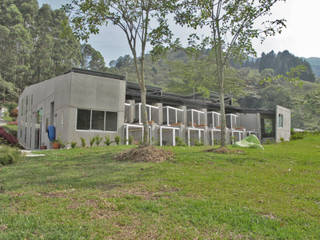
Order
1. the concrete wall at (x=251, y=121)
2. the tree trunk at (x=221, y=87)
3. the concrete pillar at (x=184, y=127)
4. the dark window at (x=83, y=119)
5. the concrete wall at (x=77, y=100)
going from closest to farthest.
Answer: the tree trunk at (x=221, y=87) < the concrete wall at (x=77, y=100) < the dark window at (x=83, y=119) < the concrete pillar at (x=184, y=127) < the concrete wall at (x=251, y=121)

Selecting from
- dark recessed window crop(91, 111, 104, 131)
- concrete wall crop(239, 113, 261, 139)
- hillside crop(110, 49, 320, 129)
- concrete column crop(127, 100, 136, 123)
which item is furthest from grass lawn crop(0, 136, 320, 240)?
hillside crop(110, 49, 320, 129)

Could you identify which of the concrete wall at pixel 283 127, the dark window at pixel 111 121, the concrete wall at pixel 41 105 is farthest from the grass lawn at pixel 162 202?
the concrete wall at pixel 283 127

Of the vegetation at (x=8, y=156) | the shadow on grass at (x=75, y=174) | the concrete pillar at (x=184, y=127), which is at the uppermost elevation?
the concrete pillar at (x=184, y=127)

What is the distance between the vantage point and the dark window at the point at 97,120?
50.2 feet

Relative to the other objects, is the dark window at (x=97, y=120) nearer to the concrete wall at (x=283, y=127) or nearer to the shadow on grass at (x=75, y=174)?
the shadow on grass at (x=75, y=174)

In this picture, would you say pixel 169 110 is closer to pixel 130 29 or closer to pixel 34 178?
pixel 130 29

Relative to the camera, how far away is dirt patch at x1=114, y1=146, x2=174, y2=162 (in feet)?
27.9

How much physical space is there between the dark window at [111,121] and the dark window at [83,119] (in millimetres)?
1183

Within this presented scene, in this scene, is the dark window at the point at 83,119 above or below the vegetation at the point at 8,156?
above

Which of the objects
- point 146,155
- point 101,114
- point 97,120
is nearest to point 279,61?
point 101,114

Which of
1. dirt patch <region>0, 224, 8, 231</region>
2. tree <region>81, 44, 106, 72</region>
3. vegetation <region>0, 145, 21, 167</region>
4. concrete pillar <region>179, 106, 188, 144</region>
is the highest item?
tree <region>81, 44, 106, 72</region>

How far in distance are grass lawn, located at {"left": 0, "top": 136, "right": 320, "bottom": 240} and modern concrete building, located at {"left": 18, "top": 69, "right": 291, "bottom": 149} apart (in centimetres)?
742

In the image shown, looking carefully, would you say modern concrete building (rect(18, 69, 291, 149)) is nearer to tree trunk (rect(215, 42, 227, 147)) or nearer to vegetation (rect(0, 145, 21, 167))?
vegetation (rect(0, 145, 21, 167))

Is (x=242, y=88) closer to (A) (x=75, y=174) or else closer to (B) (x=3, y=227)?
(A) (x=75, y=174)
